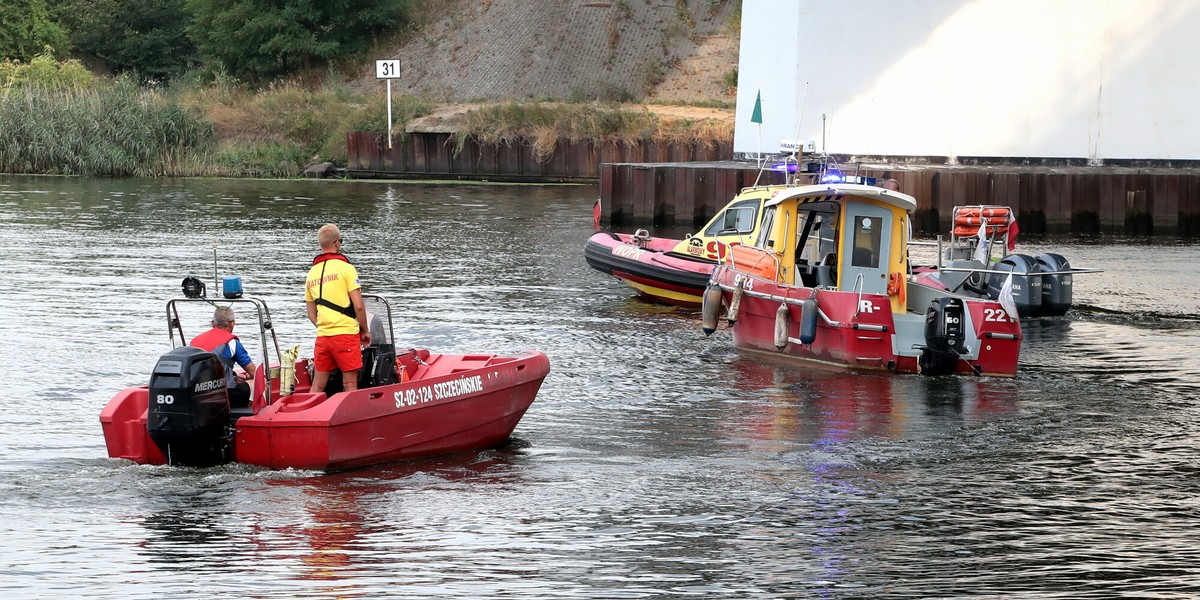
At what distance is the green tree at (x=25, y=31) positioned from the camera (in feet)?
218

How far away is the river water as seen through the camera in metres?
8.91

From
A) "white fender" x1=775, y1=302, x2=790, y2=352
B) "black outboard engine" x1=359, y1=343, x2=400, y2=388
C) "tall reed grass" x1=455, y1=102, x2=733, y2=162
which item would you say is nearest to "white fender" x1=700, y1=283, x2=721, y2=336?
"white fender" x1=775, y1=302, x2=790, y2=352

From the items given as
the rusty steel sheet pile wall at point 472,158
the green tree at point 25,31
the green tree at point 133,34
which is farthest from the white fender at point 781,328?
the green tree at point 133,34

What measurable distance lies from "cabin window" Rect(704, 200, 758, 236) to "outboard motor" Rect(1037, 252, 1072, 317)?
4.09 metres

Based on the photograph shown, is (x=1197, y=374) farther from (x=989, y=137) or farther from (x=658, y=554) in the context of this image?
(x=989, y=137)

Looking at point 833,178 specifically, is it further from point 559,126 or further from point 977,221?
point 559,126

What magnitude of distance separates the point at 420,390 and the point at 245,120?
139 ft

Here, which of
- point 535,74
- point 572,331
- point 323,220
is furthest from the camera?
point 535,74

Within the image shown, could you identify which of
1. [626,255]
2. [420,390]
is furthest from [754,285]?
[420,390]

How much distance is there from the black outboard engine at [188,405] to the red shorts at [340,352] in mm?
814

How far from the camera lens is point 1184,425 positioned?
1335cm

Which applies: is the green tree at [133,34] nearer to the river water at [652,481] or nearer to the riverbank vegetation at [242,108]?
the riverbank vegetation at [242,108]

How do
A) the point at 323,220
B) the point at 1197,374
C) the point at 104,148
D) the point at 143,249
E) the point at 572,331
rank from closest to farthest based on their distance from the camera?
the point at 1197,374 → the point at 572,331 → the point at 143,249 → the point at 323,220 → the point at 104,148

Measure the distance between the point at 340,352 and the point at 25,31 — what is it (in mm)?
62941
